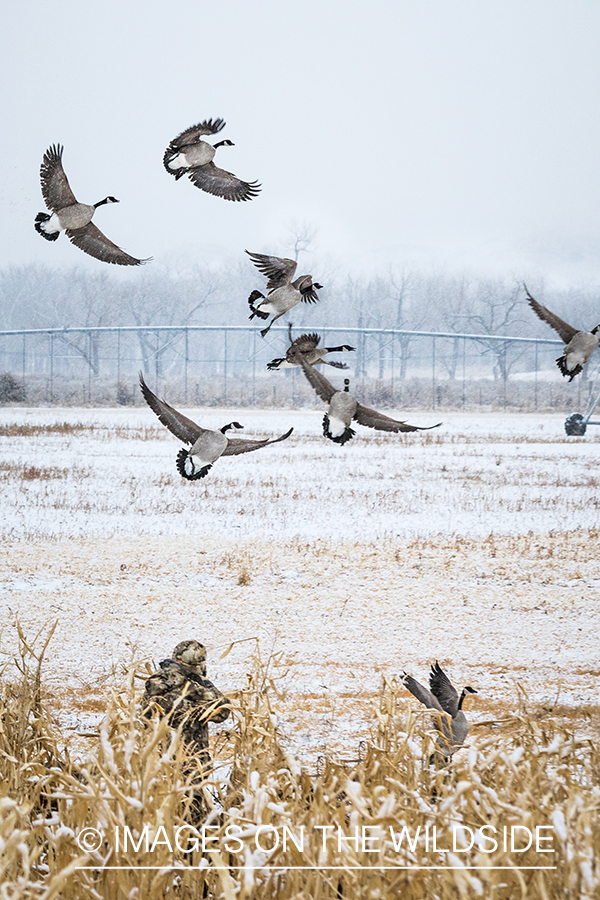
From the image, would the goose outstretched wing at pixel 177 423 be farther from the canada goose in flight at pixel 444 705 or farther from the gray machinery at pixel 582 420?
the gray machinery at pixel 582 420

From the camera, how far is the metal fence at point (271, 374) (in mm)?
6105

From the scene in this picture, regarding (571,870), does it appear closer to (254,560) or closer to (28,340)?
(254,560)

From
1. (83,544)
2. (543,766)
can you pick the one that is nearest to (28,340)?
(83,544)

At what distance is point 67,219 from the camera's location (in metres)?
0.99

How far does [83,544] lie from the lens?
437cm

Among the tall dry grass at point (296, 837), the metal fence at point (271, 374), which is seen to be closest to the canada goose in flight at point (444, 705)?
the tall dry grass at point (296, 837)

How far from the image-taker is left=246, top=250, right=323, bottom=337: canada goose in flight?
91cm

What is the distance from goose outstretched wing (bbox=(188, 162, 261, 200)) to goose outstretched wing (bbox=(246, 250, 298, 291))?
105 millimetres

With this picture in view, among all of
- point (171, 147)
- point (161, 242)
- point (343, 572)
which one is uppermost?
point (161, 242)

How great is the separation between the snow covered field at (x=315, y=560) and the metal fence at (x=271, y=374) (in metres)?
0.31

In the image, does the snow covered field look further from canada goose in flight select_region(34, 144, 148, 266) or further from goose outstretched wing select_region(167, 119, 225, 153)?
goose outstretched wing select_region(167, 119, 225, 153)

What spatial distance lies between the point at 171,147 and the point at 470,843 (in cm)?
101

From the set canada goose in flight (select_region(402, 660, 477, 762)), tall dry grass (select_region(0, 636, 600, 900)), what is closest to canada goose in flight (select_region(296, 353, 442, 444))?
tall dry grass (select_region(0, 636, 600, 900))

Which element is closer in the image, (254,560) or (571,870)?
(571,870)
